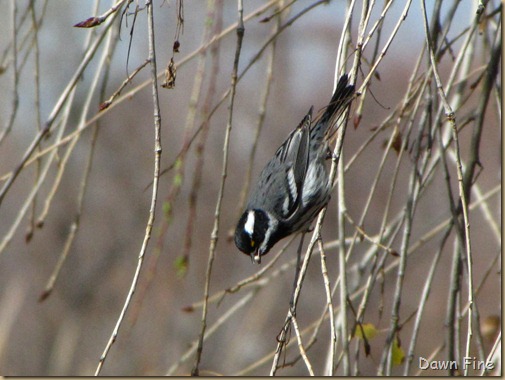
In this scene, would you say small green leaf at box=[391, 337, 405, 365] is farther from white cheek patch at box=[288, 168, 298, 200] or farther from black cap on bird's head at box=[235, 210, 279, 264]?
white cheek patch at box=[288, 168, 298, 200]

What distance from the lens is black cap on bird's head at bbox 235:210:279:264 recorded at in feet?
13.3

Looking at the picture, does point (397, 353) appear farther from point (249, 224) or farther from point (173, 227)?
point (173, 227)

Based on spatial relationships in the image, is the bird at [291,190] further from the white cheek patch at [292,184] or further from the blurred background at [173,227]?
the blurred background at [173,227]

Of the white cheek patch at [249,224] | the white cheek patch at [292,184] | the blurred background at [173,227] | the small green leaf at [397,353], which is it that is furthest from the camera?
the blurred background at [173,227]

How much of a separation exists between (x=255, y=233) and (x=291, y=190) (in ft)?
1.67

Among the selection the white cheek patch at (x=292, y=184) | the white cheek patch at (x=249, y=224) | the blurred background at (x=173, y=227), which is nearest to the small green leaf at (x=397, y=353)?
the white cheek patch at (x=249, y=224)

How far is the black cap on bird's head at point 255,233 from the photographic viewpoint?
4.05 metres

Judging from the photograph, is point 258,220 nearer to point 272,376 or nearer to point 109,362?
point 272,376

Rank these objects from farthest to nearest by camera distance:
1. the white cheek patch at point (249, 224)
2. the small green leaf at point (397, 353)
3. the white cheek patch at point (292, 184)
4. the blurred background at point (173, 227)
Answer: the blurred background at point (173, 227) → the white cheek patch at point (292, 184) → the white cheek patch at point (249, 224) → the small green leaf at point (397, 353)

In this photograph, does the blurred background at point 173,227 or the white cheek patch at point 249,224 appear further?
the blurred background at point 173,227

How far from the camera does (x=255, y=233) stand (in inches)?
161

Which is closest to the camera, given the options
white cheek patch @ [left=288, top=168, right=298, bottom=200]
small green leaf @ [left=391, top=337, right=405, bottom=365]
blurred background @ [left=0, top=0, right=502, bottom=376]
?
small green leaf @ [left=391, top=337, right=405, bottom=365]


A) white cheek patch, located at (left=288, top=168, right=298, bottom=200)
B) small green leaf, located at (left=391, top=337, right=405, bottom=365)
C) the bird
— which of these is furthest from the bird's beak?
small green leaf, located at (left=391, top=337, right=405, bottom=365)

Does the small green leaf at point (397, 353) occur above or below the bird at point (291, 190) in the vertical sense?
below
